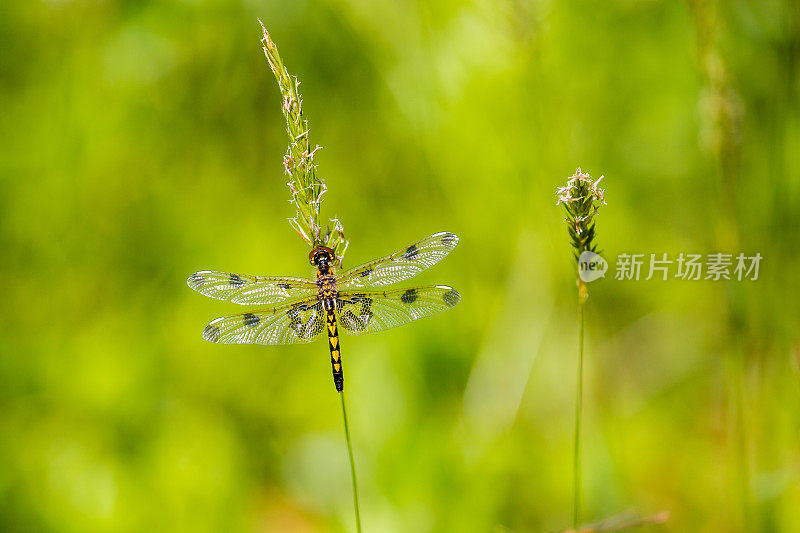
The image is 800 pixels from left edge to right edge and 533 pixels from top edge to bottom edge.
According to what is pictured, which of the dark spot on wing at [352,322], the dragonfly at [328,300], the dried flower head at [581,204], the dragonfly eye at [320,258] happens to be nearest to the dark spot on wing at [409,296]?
the dragonfly at [328,300]

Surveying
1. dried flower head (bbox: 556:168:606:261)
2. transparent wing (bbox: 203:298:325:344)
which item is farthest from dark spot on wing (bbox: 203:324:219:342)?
dried flower head (bbox: 556:168:606:261)

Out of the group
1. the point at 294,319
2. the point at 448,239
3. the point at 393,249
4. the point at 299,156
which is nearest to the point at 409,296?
A: the point at 448,239

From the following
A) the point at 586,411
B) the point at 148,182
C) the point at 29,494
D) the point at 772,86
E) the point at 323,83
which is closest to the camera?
the point at 29,494

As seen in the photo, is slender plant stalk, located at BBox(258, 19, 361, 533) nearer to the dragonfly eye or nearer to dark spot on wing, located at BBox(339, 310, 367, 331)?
the dragonfly eye

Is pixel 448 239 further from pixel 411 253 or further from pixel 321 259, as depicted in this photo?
pixel 321 259

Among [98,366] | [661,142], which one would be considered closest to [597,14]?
[661,142]

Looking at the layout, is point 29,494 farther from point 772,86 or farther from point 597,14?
point 772,86

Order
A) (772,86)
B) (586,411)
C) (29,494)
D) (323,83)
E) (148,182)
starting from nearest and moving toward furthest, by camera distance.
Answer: (29,494) → (586,411) → (772,86) → (148,182) → (323,83)
